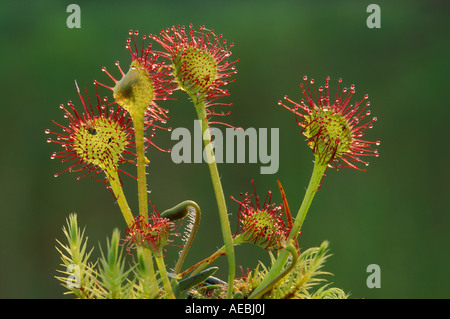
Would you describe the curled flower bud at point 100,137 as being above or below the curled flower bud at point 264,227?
above

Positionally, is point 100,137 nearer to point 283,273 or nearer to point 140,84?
point 140,84

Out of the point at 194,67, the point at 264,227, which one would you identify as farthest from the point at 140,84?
the point at 264,227

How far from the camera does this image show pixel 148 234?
1.42 feet

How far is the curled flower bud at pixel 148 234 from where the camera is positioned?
0.43 meters

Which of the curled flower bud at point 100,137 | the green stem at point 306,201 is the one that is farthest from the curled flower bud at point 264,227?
the curled flower bud at point 100,137

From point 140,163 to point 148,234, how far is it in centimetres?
6

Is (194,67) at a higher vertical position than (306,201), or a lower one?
Answer: higher

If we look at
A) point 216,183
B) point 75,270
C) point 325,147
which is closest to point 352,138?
point 325,147

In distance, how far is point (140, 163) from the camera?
1.47ft

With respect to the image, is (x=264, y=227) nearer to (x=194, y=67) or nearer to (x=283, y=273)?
(x=283, y=273)

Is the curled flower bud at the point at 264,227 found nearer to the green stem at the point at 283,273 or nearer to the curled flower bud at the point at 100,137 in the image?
the green stem at the point at 283,273

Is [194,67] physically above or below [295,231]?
above

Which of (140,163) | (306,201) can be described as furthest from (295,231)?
(140,163)
